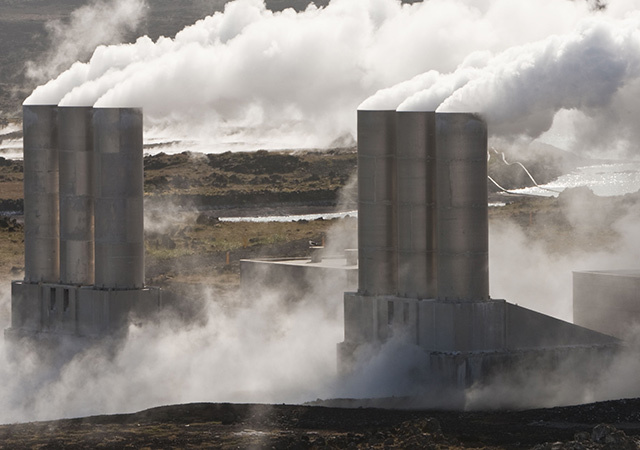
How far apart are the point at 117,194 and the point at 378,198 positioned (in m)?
7.69

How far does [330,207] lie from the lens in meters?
104

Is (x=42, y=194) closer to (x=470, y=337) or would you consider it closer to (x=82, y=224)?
(x=82, y=224)

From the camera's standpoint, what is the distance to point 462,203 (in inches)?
1510

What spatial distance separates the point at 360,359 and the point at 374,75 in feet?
38.2

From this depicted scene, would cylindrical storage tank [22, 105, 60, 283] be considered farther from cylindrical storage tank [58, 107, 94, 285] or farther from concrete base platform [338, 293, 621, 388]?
concrete base platform [338, 293, 621, 388]

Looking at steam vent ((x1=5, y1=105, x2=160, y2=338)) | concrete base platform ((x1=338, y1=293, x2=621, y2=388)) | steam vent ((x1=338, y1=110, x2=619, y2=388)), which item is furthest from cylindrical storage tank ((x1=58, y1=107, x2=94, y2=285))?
concrete base platform ((x1=338, y1=293, x2=621, y2=388))

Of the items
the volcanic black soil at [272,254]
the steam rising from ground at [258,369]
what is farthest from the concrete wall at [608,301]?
the volcanic black soil at [272,254]

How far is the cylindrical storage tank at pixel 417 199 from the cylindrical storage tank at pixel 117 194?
8233 millimetres

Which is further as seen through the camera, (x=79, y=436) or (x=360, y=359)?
(x=360, y=359)

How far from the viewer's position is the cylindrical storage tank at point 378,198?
134 ft

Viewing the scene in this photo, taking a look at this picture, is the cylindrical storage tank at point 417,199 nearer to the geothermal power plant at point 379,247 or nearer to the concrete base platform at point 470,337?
the geothermal power plant at point 379,247

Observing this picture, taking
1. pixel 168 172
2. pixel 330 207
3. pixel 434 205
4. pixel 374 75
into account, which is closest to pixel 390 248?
pixel 434 205

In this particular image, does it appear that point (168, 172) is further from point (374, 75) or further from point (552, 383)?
point (552, 383)

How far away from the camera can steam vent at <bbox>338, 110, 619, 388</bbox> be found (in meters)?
38.4
